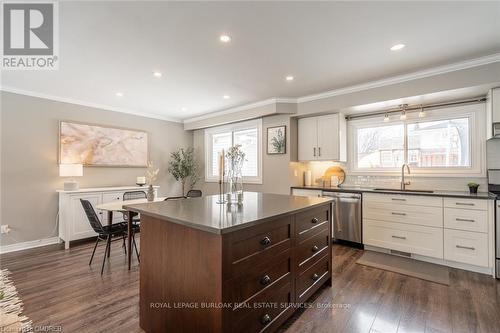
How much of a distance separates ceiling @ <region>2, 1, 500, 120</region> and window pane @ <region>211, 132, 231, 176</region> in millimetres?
1813

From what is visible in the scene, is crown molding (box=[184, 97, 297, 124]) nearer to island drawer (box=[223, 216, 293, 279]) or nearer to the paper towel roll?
the paper towel roll

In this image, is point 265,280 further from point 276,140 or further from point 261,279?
point 276,140

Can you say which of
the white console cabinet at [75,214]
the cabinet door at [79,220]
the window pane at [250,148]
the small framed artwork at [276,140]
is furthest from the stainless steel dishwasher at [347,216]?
the cabinet door at [79,220]

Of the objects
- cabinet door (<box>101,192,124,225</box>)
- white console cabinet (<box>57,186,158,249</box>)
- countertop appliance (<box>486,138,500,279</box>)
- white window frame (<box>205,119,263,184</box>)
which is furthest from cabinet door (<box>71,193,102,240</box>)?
countertop appliance (<box>486,138,500,279</box>)

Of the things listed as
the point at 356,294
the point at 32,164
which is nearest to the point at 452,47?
the point at 356,294

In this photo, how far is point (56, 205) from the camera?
13.4 feet

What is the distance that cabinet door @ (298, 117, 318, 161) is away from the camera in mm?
4324

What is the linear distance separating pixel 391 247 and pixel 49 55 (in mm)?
5060

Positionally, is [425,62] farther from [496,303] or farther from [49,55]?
[49,55]

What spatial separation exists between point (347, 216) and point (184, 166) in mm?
3799

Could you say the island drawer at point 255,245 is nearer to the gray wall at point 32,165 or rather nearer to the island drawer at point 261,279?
the island drawer at point 261,279

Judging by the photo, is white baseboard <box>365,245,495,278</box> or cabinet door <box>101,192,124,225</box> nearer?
white baseboard <box>365,245,495,278</box>

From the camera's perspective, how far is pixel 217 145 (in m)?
5.79

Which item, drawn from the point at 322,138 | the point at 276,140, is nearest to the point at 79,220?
the point at 276,140
